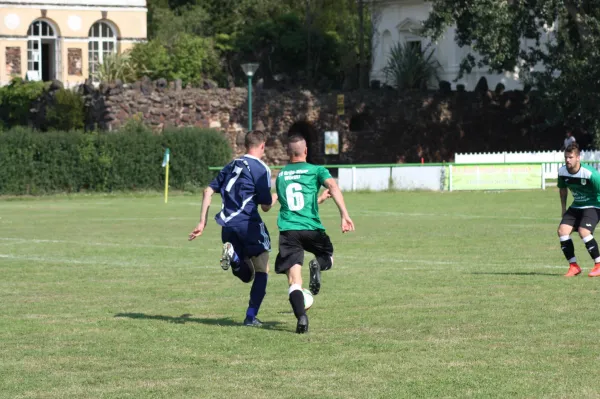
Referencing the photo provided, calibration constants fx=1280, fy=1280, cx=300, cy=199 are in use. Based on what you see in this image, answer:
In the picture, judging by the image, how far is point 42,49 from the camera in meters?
68.6

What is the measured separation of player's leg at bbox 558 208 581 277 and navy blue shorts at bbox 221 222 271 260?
224 inches

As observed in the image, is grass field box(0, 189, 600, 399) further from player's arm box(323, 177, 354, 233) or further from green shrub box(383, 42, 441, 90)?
green shrub box(383, 42, 441, 90)

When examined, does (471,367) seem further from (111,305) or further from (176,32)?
(176,32)

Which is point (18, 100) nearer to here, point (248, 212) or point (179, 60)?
point (179, 60)

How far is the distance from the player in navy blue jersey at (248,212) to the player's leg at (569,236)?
5.64 metres

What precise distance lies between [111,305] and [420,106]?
1933 inches

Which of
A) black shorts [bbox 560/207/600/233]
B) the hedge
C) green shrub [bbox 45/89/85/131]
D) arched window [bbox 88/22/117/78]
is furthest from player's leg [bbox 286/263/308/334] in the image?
arched window [bbox 88/22/117/78]

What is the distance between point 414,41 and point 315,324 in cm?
5762

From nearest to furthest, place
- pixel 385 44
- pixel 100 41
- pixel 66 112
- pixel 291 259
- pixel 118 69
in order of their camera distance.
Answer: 1. pixel 291 259
2. pixel 66 112
3. pixel 118 69
4. pixel 100 41
5. pixel 385 44

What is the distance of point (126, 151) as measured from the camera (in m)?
46.9

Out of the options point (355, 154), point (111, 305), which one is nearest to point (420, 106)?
point (355, 154)

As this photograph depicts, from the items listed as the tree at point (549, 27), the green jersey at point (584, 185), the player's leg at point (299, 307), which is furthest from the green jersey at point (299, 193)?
the tree at point (549, 27)

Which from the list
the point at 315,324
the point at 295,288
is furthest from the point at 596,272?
the point at 295,288

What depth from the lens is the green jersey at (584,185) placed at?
16.5 m
